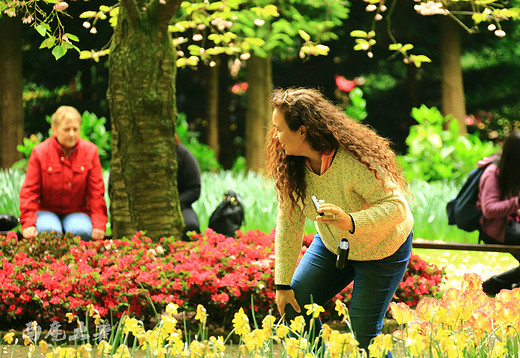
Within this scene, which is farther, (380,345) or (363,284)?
(363,284)

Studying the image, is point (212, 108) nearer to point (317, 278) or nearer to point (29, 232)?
point (29, 232)

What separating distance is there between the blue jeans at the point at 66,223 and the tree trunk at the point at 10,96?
20.2ft

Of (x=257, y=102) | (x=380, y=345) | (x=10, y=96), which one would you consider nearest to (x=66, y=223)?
(x=380, y=345)

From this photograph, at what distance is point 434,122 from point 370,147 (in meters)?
9.55

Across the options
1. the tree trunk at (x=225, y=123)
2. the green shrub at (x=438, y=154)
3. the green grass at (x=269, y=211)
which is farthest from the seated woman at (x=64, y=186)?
the tree trunk at (x=225, y=123)

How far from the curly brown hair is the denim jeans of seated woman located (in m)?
0.29

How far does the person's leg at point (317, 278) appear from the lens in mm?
3023

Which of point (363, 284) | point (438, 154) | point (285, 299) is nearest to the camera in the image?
point (363, 284)

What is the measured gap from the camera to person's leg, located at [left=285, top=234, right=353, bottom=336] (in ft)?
A: 9.92

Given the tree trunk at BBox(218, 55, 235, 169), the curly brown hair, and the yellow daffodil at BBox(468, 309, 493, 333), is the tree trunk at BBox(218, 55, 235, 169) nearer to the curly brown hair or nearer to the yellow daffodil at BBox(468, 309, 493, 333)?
the curly brown hair

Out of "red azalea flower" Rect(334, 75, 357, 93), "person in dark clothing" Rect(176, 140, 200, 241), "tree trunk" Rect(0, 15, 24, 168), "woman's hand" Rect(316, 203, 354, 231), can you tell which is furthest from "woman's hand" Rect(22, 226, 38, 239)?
"red azalea flower" Rect(334, 75, 357, 93)

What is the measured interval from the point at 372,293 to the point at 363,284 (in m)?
0.05

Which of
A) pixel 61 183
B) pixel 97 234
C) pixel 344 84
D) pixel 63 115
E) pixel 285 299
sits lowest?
pixel 97 234

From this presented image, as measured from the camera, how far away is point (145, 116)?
5363 millimetres
